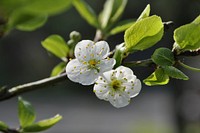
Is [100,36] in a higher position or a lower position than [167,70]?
higher

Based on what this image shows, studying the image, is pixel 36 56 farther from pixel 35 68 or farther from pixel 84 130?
pixel 84 130

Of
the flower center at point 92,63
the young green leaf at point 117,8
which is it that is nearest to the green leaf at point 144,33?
the flower center at point 92,63

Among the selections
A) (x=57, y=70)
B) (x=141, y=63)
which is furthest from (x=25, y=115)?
(x=141, y=63)

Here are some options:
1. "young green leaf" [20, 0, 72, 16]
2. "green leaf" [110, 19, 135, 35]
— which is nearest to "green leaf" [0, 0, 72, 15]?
"young green leaf" [20, 0, 72, 16]

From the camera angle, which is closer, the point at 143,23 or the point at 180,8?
the point at 143,23

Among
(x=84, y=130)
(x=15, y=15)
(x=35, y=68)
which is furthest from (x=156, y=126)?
(x=15, y=15)

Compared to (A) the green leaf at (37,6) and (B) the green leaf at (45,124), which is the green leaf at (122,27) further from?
(A) the green leaf at (37,6)

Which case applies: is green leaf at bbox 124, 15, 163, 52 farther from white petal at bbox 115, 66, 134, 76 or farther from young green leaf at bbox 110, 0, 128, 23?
young green leaf at bbox 110, 0, 128, 23
